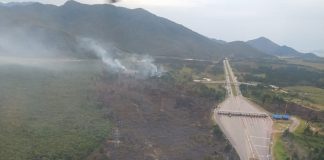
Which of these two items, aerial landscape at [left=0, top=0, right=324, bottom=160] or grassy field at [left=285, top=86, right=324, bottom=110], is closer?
aerial landscape at [left=0, top=0, right=324, bottom=160]

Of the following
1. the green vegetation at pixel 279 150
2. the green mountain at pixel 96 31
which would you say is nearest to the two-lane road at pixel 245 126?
the green vegetation at pixel 279 150

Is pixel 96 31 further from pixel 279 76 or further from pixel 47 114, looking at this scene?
pixel 47 114

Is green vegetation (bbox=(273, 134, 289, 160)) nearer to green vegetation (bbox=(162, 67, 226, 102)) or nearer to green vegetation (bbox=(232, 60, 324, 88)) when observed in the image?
green vegetation (bbox=(162, 67, 226, 102))

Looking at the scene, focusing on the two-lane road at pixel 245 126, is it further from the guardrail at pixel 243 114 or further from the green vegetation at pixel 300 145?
the green vegetation at pixel 300 145

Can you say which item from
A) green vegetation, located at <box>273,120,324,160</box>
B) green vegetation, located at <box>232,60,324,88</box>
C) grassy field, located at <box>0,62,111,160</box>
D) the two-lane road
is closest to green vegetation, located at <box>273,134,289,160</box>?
green vegetation, located at <box>273,120,324,160</box>

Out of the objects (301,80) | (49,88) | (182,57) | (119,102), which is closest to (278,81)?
(301,80)

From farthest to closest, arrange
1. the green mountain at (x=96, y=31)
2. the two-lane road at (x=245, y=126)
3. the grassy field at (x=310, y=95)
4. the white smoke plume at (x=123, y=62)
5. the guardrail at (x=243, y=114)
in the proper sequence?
1. the green mountain at (x=96, y=31)
2. the white smoke plume at (x=123, y=62)
3. the grassy field at (x=310, y=95)
4. the guardrail at (x=243, y=114)
5. the two-lane road at (x=245, y=126)

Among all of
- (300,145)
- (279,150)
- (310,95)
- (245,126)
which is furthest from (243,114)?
(310,95)
